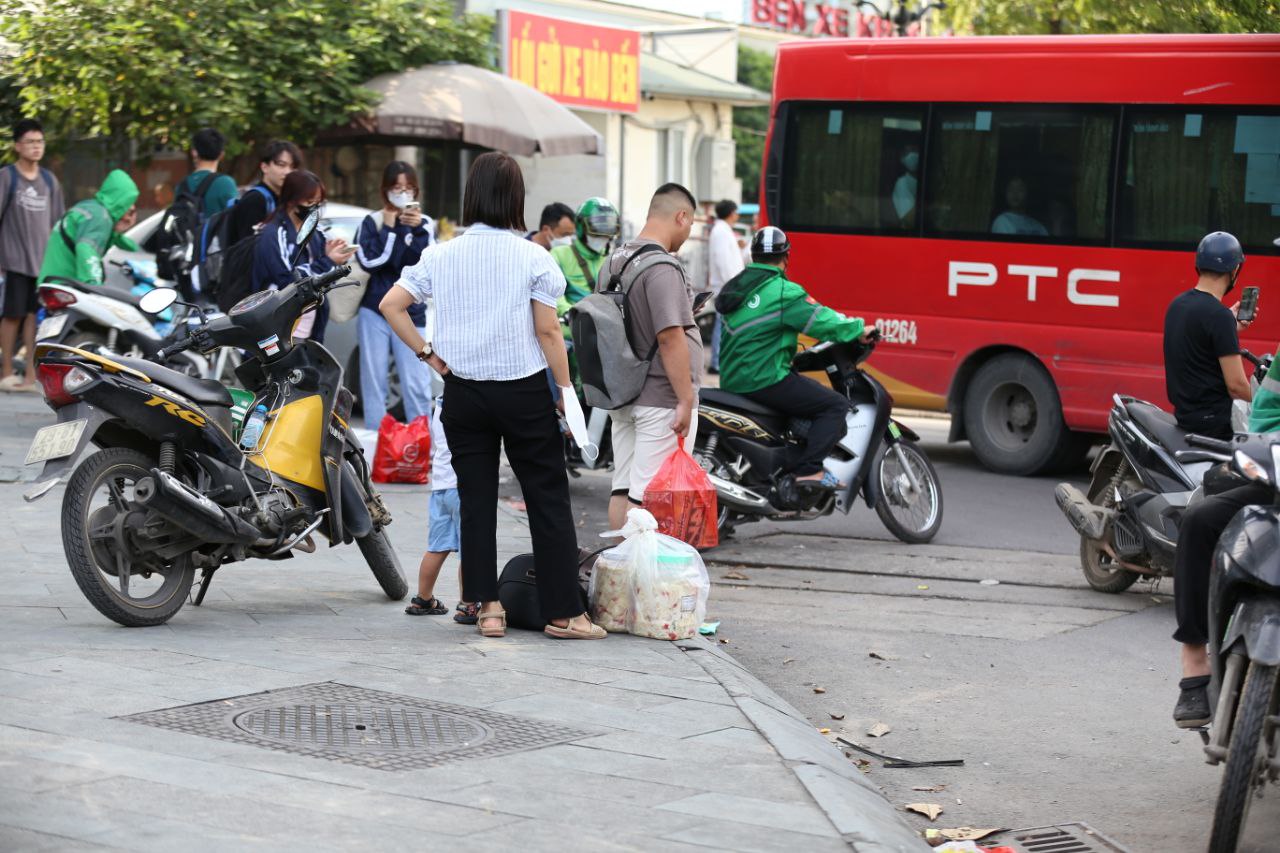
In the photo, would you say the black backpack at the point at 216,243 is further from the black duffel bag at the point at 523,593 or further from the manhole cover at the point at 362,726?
the manhole cover at the point at 362,726

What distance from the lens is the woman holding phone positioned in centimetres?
1102

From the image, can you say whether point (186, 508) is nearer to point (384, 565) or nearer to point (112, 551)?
point (112, 551)

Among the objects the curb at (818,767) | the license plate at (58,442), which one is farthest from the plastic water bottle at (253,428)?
the curb at (818,767)

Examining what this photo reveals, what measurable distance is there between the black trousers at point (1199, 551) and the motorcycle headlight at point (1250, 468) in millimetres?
400

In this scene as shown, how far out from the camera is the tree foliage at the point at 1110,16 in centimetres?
1514

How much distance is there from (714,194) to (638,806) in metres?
32.8

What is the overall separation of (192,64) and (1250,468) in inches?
591

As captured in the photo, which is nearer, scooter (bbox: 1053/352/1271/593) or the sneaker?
the sneaker

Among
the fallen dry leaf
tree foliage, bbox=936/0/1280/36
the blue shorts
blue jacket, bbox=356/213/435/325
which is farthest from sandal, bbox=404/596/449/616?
Result: tree foliage, bbox=936/0/1280/36

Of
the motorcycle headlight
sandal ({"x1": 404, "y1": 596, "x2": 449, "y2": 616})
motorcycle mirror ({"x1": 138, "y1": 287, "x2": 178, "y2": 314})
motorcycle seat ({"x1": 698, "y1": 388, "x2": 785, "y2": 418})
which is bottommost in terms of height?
sandal ({"x1": 404, "y1": 596, "x2": 449, "y2": 616})

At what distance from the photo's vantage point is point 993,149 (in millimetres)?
13805

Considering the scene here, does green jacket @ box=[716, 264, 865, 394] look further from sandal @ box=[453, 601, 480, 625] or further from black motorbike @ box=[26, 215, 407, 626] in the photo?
sandal @ box=[453, 601, 480, 625]

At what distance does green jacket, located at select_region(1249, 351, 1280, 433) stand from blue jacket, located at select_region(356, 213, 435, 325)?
6.55m

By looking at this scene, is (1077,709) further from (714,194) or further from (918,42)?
(714,194)
